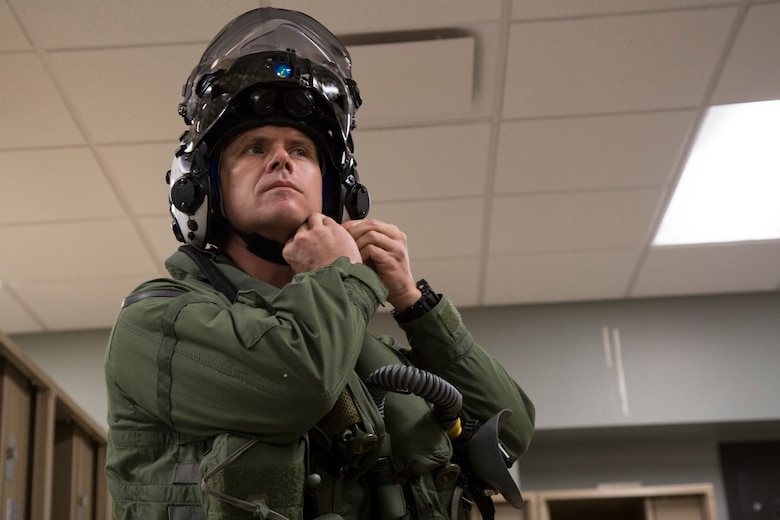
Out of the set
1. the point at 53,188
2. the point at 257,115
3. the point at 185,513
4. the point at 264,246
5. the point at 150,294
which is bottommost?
the point at 185,513

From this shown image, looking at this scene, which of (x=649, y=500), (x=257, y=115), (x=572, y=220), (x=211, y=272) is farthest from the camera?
(x=649, y=500)

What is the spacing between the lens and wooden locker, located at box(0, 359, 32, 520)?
294 cm

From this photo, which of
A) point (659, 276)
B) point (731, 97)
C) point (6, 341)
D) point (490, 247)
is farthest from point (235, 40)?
point (659, 276)

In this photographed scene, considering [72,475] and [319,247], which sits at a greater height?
[72,475]

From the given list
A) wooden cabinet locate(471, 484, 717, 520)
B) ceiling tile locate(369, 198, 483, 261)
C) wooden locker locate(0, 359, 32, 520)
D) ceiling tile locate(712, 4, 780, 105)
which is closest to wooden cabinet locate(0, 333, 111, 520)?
wooden locker locate(0, 359, 32, 520)

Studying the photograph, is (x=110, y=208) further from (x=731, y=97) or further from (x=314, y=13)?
(x=731, y=97)

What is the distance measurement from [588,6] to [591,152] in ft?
2.76

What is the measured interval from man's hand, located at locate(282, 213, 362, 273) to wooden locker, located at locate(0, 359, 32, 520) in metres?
2.06

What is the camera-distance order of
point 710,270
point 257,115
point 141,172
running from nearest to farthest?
1. point 257,115
2. point 141,172
3. point 710,270

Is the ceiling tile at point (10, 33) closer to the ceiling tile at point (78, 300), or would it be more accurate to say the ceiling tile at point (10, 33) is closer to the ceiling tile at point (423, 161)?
the ceiling tile at point (423, 161)

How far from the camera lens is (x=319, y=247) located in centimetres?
122

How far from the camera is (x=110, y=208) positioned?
12.4ft

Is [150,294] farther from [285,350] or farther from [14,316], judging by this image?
[14,316]

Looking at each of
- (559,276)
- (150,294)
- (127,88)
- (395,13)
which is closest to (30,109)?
(127,88)
